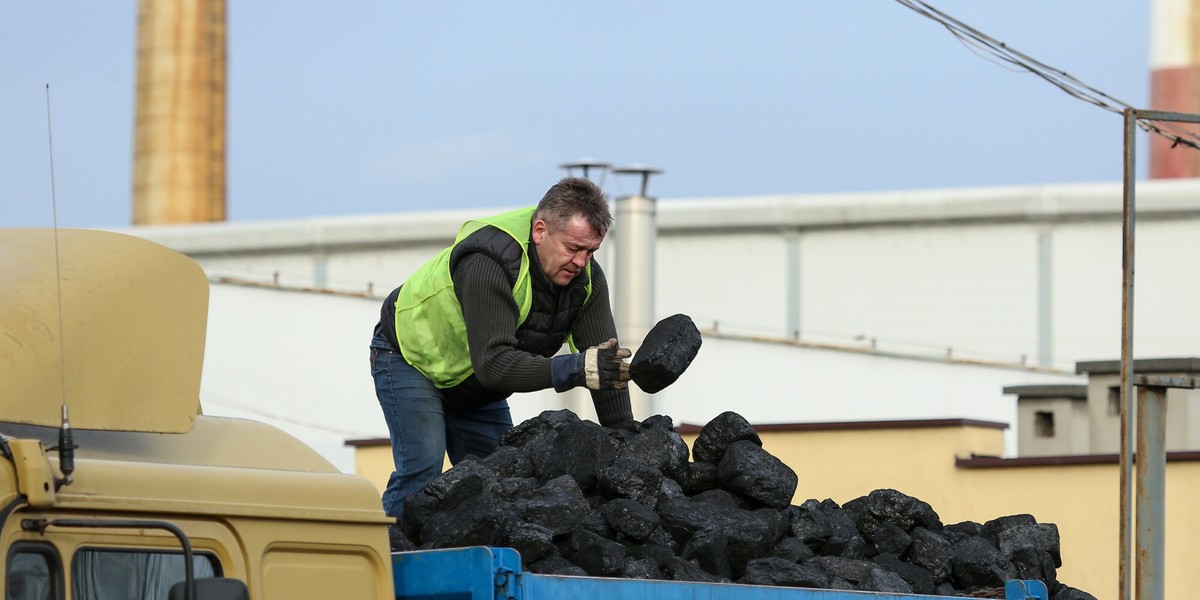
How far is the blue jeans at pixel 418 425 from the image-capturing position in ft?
18.4

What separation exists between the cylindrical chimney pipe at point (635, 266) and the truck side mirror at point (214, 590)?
50.3 feet

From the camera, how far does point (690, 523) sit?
5.10m

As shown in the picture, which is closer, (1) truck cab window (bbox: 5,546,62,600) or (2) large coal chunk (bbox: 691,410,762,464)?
(1) truck cab window (bbox: 5,546,62,600)

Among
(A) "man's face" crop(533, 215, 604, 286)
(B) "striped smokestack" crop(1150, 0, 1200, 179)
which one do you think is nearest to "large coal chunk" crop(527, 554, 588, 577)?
(A) "man's face" crop(533, 215, 604, 286)

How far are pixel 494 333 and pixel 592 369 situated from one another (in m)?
0.36

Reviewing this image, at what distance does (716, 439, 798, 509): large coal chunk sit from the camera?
5.43 metres

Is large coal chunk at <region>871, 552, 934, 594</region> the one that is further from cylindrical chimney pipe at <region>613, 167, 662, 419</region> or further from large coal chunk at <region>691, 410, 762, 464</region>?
cylindrical chimney pipe at <region>613, 167, 662, 419</region>

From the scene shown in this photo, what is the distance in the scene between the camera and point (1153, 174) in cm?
3341

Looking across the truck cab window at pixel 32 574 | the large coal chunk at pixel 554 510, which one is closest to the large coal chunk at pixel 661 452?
the large coal chunk at pixel 554 510

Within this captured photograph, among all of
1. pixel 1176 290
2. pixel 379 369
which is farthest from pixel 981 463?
pixel 1176 290

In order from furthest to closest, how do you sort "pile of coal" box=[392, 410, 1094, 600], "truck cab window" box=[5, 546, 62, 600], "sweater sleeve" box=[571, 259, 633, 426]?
"sweater sleeve" box=[571, 259, 633, 426] → "pile of coal" box=[392, 410, 1094, 600] → "truck cab window" box=[5, 546, 62, 600]

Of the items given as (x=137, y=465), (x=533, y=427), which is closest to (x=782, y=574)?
(x=533, y=427)

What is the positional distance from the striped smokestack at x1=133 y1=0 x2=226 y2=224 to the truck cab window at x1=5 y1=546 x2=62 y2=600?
3113cm

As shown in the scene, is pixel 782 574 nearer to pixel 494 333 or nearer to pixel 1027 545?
pixel 494 333
